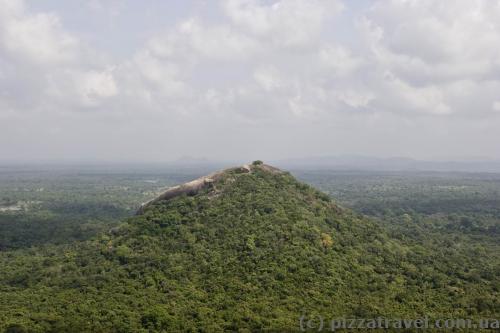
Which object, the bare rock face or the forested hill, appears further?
the bare rock face

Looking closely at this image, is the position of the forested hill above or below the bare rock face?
below

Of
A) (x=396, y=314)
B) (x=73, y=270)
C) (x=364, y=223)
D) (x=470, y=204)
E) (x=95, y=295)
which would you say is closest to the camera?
(x=396, y=314)

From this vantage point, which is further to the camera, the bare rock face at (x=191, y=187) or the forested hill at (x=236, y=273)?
the bare rock face at (x=191, y=187)

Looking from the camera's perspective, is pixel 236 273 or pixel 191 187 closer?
pixel 236 273

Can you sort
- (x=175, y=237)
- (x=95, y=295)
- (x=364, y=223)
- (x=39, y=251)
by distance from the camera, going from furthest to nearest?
1. (x=39, y=251)
2. (x=364, y=223)
3. (x=175, y=237)
4. (x=95, y=295)

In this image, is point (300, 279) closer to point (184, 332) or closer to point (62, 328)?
point (184, 332)

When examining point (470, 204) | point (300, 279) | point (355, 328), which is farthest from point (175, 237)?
point (470, 204)

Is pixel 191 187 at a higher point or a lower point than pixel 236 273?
higher

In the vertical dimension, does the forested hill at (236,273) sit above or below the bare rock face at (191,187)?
below
